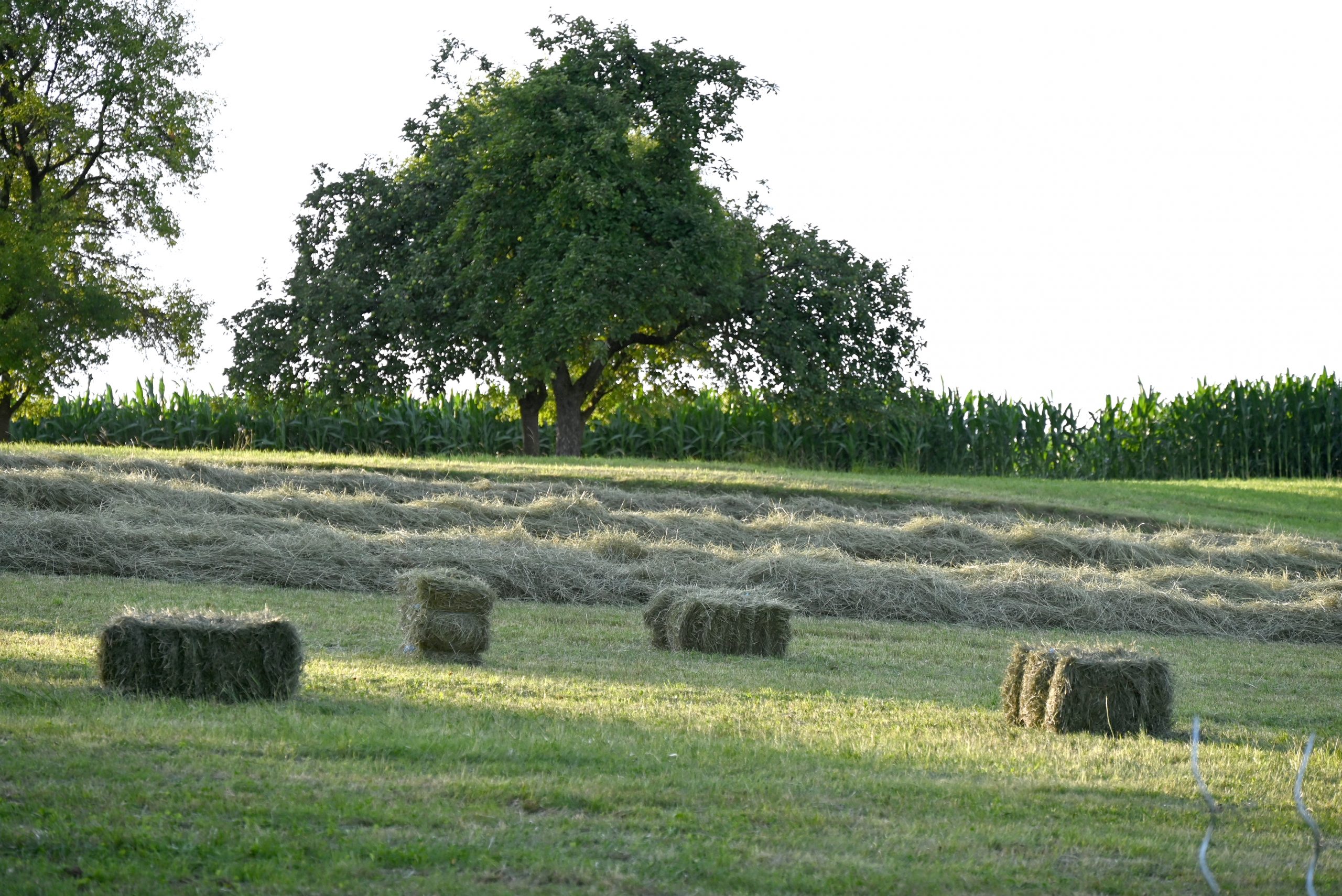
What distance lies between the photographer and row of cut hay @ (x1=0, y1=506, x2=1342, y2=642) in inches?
489

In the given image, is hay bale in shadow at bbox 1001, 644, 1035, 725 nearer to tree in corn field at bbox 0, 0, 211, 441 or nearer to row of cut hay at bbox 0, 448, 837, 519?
row of cut hay at bbox 0, 448, 837, 519

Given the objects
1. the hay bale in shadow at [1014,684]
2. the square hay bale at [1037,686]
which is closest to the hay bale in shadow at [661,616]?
the hay bale in shadow at [1014,684]

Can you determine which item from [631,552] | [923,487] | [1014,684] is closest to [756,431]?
[923,487]

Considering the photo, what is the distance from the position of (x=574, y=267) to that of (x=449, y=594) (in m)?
19.4

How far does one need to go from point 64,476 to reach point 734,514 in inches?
318

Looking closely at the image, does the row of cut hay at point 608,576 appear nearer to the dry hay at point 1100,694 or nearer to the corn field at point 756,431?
the dry hay at point 1100,694

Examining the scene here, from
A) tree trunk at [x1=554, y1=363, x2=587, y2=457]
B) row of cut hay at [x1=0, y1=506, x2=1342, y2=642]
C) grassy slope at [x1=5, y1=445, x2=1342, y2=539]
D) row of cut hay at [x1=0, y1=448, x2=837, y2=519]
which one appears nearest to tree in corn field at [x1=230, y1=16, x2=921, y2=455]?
tree trunk at [x1=554, y1=363, x2=587, y2=457]

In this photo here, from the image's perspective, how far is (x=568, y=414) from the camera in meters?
31.6

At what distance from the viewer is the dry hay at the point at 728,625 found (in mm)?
9625

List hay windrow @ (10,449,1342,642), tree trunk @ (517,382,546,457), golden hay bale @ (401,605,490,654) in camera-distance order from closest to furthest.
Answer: golden hay bale @ (401,605,490,654)
hay windrow @ (10,449,1342,642)
tree trunk @ (517,382,546,457)

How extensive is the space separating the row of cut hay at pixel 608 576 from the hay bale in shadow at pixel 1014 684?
5208 mm

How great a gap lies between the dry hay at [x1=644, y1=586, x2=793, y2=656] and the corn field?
22763mm

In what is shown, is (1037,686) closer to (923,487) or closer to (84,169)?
(923,487)

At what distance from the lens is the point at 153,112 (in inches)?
1284
